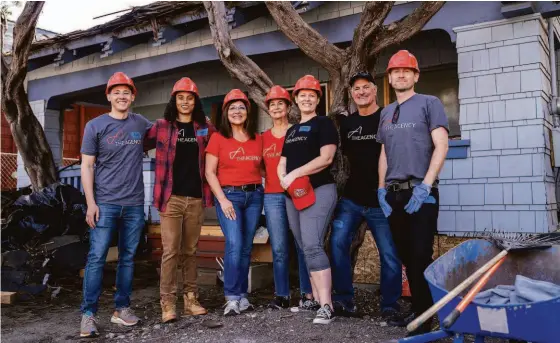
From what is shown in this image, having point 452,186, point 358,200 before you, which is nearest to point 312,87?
point 358,200

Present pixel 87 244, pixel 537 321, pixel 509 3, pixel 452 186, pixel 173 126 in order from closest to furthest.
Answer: pixel 537 321
pixel 173 126
pixel 509 3
pixel 452 186
pixel 87 244

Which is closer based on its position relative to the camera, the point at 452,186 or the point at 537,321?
the point at 537,321

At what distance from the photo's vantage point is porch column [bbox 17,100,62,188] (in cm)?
1066

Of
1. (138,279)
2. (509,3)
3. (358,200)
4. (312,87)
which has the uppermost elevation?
(509,3)

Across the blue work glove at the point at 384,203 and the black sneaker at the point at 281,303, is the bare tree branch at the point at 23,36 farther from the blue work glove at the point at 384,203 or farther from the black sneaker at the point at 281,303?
the blue work glove at the point at 384,203

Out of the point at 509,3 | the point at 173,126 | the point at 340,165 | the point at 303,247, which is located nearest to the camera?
the point at 303,247

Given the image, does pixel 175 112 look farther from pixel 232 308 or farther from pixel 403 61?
pixel 403 61

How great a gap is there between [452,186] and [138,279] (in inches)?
187

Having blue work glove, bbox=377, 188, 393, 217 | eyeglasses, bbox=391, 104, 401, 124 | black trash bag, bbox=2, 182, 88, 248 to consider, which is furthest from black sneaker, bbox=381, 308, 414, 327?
black trash bag, bbox=2, 182, 88, 248

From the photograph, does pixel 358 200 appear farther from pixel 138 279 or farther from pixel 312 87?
pixel 138 279

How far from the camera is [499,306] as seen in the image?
2367 millimetres

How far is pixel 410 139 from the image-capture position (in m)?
3.68

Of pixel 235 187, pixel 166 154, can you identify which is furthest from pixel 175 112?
pixel 235 187

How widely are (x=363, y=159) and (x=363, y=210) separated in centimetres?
45
